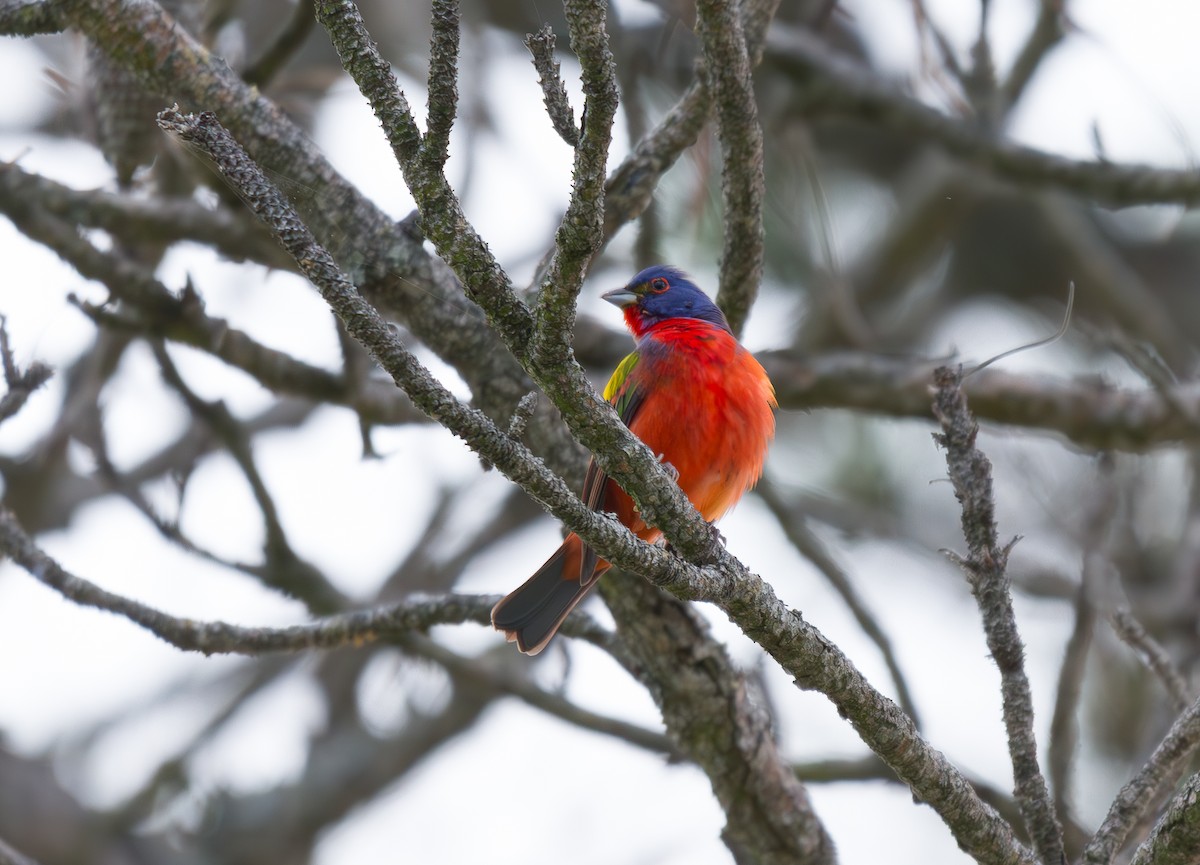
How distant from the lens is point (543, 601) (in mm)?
4629

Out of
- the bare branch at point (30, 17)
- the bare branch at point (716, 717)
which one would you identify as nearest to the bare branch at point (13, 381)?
the bare branch at point (30, 17)

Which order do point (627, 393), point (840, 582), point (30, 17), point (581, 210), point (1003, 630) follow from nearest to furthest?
1. point (581, 210)
2. point (1003, 630)
3. point (30, 17)
4. point (627, 393)
5. point (840, 582)

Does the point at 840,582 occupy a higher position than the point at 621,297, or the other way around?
the point at 621,297

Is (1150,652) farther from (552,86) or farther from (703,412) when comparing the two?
(552,86)

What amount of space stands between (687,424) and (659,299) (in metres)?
1.02

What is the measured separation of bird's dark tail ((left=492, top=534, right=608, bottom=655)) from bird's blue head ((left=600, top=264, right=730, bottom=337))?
1.35m

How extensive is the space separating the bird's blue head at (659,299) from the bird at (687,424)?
37 cm

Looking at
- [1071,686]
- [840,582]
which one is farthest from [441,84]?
[840,582]

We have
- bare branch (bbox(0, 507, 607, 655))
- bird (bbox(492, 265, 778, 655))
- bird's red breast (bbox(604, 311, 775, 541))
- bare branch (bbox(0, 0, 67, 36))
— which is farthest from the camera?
bird's red breast (bbox(604, 311, 775, 541))

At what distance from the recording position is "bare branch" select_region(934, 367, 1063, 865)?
127 inches

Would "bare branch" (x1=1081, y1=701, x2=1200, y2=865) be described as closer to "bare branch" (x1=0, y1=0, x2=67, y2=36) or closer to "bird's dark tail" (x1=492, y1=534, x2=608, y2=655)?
"bird's dark tail" (x1=492, y1=534, x2=608, y2=655)

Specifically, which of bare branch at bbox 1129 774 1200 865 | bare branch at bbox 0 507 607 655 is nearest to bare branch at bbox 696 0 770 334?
bare branch at bbox 0 507 607 655

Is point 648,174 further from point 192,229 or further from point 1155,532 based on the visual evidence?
point 1155,532

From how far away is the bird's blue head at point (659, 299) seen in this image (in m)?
5.61
